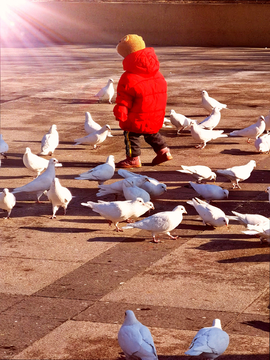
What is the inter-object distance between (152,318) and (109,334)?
0.43 m

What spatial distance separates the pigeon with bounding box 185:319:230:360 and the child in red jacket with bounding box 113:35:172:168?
223 inches

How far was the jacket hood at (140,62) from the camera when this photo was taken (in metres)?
9.84

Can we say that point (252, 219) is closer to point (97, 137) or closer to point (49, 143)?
point (97, 137)

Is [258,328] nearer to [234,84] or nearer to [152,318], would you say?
[152,318]

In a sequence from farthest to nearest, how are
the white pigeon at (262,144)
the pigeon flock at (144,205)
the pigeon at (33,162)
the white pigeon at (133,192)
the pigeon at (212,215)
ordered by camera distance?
the white pigeon at (262,144), the pigeon at (33,162), the white pigeon at (133,192), the pigeon at (212,215), the pigeon flock at (144,205)

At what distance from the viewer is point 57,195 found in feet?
26.0

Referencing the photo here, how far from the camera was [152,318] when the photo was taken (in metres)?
5.41

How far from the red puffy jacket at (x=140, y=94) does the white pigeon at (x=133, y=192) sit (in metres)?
1.95

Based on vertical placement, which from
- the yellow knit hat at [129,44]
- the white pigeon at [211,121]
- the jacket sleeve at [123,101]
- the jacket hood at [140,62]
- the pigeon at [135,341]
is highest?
the yellow knit hat at [129,44]

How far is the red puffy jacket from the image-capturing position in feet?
32.2

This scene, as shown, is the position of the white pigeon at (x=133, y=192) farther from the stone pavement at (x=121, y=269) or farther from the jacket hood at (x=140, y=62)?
the jacket hood at (x=140, y=62)

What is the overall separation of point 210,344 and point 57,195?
12.8ft

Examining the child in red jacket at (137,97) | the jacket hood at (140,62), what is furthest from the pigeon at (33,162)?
the jacket hood at (140,62)

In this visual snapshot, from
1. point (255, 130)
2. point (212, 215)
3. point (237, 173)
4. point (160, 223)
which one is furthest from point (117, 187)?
point (255, 130)
